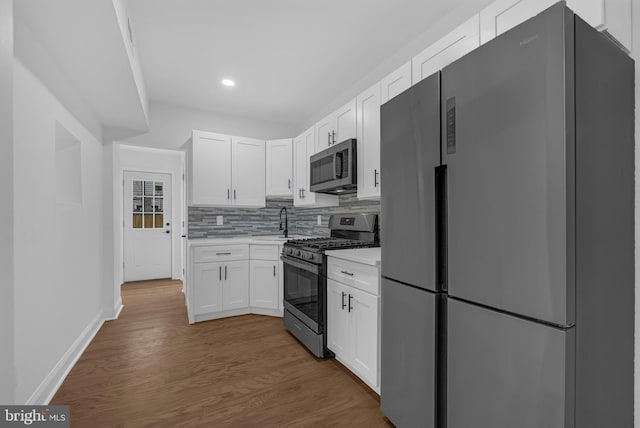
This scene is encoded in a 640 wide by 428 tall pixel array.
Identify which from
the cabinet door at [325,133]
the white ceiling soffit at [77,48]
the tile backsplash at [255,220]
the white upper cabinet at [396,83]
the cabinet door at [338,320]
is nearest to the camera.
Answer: the white ceiling soffit at [77,48]

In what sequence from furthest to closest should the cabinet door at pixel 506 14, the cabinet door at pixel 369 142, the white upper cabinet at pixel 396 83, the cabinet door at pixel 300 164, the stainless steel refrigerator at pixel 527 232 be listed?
1. the cabinet door at pixel 300 164
2. the cabinet door at pixel 369 142
3. the white upper cabinet at pixel 396 83
4. the cabinet door at pixel 506 14
5. the stainless steel refrigerator at pixel 527 232

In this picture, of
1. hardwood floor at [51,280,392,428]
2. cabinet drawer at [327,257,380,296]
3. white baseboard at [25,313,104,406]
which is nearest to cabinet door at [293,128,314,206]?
cabinet drawer at [327,257,380,296]

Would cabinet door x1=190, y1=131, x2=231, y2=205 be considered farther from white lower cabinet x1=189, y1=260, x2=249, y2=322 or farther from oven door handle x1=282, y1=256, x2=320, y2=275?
oven door handle x1=282, y1=256, x2=320, y2=275

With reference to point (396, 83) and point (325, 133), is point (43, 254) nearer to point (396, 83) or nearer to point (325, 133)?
point (325, 133)

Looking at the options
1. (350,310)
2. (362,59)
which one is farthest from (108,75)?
(350,310)

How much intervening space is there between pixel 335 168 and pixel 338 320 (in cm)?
127

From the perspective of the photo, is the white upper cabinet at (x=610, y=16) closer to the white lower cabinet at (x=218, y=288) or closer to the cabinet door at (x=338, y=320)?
the cabinet door at (x=338, y=320)

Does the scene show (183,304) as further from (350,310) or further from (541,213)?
(541,213)

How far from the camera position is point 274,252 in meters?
3.46

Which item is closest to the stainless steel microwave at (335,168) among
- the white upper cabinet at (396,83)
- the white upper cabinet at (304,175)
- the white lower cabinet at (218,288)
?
the white upper cabinet at (304,175)

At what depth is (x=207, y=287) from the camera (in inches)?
130

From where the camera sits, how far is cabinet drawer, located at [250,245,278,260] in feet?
11.3

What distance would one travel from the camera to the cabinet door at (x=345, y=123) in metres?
2.64

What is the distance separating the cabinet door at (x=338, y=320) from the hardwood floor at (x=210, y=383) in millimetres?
170
